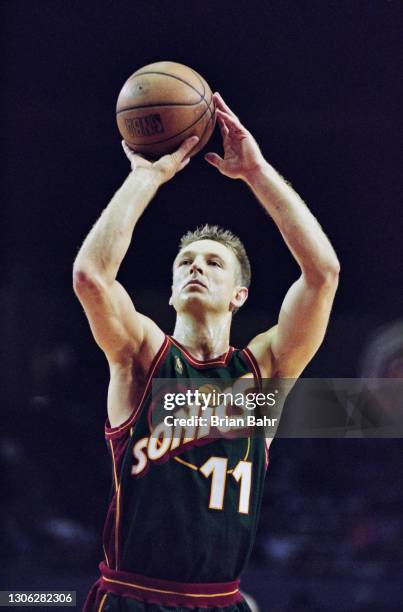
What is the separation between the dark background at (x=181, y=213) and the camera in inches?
105

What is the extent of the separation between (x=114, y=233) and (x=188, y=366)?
0.50 meters

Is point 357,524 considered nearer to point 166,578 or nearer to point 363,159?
point 166,578

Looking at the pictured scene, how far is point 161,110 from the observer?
2178 millimetres

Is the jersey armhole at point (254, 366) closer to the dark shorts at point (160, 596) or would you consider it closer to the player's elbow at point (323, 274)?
the player's elbow at point (323, 274)

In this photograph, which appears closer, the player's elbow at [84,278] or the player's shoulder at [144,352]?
the player's elbow at [84,278]

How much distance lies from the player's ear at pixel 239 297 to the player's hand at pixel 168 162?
45cm

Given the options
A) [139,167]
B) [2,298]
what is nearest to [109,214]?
[139,167]

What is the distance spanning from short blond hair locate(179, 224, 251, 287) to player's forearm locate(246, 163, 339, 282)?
0.24m

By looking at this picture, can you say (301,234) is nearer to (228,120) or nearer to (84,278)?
(228,120)

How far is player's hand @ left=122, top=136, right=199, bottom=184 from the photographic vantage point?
86.6 inches

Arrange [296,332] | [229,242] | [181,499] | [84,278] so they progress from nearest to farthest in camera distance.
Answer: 1. [84,278]
2. [181,499]
3. [296,332]
4. [229,242]

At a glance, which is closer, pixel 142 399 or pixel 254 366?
pixel 142 399

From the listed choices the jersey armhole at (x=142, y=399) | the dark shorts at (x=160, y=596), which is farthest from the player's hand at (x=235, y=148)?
the dark shorts at (x=160, y=596)

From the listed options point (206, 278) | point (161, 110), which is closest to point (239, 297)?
point (206, 278)
